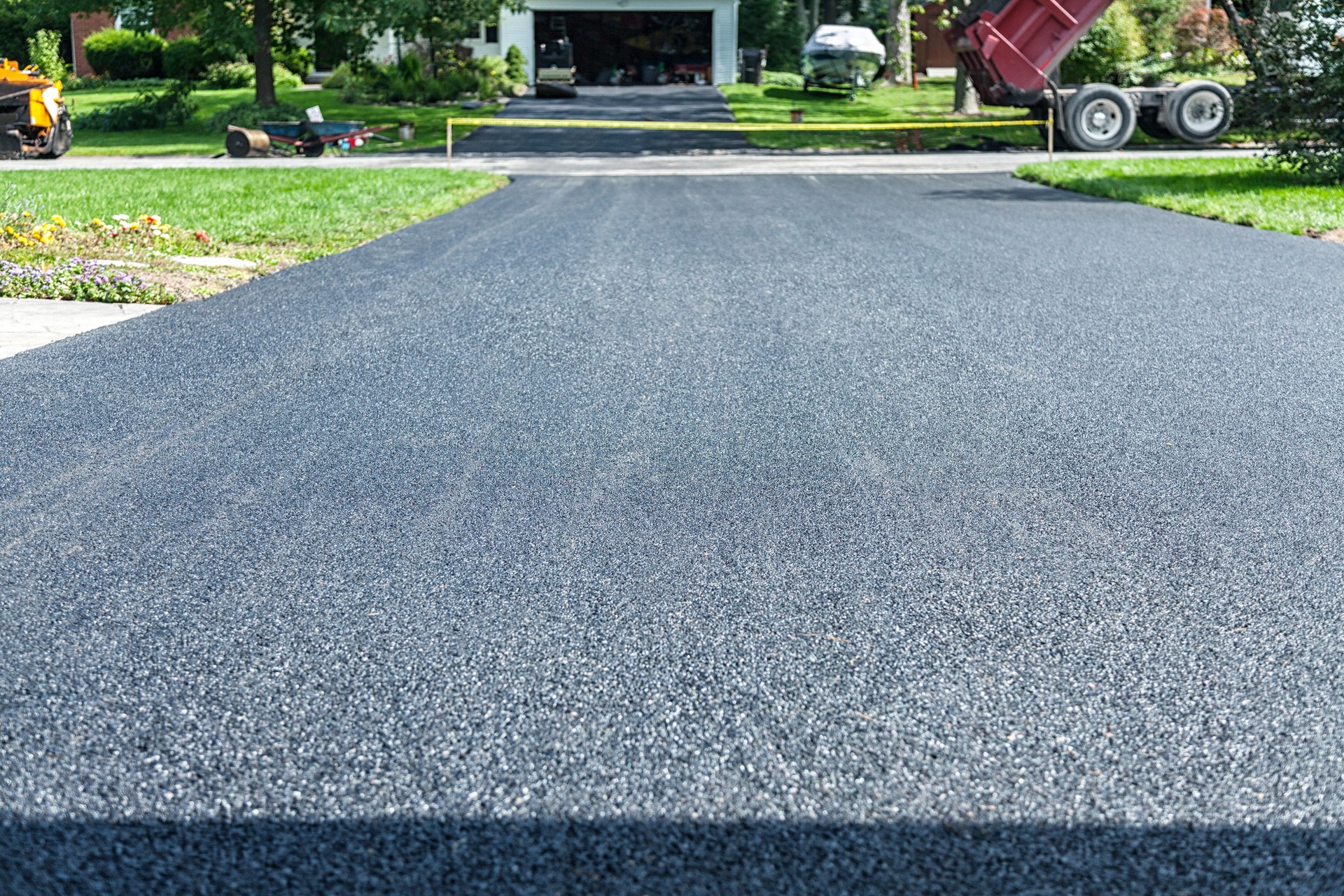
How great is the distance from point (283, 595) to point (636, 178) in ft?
60.7

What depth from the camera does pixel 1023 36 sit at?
26.2 metres

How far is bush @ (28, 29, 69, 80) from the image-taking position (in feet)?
131

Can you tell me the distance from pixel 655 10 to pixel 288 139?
26449mm

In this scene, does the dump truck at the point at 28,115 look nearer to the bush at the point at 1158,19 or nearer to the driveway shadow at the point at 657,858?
the driveway shadow at the point at 657,858

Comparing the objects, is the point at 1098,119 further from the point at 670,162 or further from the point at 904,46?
the point at 904,46

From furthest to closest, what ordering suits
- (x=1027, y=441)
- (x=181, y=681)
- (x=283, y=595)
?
1. (x=1027, y=441)
2. (x=283, y=595)
3. (x=181, y=681)

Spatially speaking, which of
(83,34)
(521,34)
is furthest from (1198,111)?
(83,34)

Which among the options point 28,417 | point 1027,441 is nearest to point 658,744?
point 1027,441

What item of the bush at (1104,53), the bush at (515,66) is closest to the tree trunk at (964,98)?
the bush at (1104,53)

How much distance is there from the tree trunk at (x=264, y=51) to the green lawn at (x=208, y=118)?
4.97 feet

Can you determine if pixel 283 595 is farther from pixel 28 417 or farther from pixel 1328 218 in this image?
pixel 1328 218

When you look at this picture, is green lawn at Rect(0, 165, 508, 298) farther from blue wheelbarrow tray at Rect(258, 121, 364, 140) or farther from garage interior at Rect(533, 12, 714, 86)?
garage interior at Rect(533, 12, 714, 86)

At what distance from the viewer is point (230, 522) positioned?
15.7 feet

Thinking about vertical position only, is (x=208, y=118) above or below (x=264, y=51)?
below
